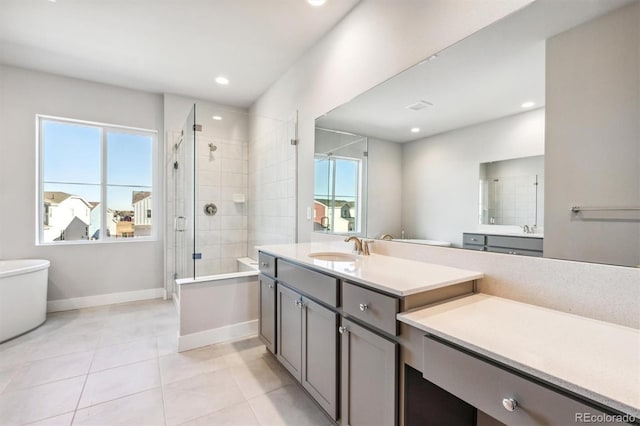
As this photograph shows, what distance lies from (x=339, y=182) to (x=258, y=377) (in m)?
1.63

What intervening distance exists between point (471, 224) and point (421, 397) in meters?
0.84

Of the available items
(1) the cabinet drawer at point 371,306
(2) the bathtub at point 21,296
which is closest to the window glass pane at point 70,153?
(2) the bathtub at point 21,296

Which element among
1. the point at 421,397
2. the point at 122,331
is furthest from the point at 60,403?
the point at 421,397

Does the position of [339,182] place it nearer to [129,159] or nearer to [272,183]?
[272,183]

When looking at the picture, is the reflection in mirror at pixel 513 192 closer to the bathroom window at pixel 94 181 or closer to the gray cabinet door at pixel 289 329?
the gray cabinet door at pixel 289 329

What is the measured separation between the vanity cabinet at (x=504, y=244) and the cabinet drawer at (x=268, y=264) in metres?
1.30

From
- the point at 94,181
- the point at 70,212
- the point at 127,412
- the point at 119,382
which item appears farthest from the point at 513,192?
the point at 70,212

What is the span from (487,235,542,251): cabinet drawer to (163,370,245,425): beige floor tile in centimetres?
176

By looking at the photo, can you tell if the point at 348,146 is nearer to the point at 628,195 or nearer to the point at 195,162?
the point at 628,195

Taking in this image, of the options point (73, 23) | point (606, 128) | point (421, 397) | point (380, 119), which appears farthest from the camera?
point (73, 23)

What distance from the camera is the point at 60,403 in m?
1.74

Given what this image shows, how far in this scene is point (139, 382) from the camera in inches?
77.2

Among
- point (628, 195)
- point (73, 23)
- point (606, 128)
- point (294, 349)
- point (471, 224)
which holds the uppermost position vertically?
point (73, 23)

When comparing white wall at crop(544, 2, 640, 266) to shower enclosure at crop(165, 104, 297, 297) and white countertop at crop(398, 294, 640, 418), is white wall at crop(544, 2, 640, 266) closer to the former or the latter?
white countertop at crop(398, 294, 640, 418)
